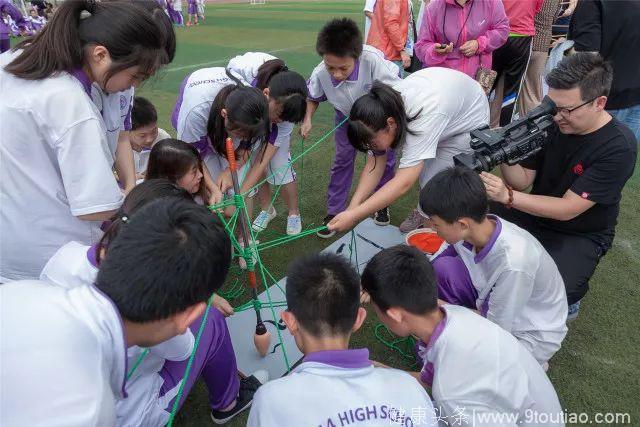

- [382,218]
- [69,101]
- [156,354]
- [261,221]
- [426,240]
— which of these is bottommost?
[382,218]

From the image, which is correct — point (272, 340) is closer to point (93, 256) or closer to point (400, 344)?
point (400, 344)

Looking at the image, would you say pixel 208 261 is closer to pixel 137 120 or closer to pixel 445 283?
pixel 445 283

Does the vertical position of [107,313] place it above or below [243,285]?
above

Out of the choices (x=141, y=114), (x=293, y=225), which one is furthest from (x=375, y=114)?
(x=141, y=114)

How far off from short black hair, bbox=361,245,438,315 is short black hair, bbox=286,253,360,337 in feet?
0.57

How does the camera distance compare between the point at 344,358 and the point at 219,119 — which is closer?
the point at 344,358

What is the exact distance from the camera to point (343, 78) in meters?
2.97

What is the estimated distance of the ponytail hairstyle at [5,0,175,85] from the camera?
1.52 m

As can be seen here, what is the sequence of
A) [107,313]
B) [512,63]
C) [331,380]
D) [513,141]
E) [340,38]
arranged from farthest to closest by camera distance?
1. [512,63]
2. [340,38]
3. [513,141]
4. [331,380]
5. [107,313]

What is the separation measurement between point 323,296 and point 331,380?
269 mm

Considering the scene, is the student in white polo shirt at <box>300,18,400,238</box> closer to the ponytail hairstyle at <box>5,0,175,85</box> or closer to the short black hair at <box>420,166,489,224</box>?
the short black hair at <box>420,166,489,224</box>

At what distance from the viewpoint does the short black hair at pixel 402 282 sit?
158cm

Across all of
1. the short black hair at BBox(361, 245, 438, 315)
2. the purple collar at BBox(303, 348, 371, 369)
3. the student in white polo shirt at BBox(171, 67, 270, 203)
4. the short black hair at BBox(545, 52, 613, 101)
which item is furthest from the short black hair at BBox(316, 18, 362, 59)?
the purple collar at BBox(303, 348, 371, 369)

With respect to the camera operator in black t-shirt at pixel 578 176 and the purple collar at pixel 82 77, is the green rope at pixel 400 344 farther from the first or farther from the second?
the purple collar at pixel 82 77
